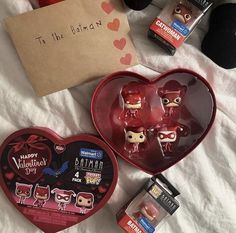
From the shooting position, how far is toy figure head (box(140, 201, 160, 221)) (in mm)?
679

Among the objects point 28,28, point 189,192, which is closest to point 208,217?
point 189,192

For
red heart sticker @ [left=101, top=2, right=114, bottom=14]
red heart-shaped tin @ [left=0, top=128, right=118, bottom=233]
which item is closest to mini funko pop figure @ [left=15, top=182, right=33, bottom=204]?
red heart-shaped tin @ [left=0, top=128, right=118, bottom=233]

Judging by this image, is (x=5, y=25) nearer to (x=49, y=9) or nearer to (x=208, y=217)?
(x=49, y=9)

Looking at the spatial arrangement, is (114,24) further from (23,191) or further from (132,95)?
(23,191)

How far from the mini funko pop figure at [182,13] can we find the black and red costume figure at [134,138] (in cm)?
19

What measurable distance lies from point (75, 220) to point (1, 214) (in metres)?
0.13

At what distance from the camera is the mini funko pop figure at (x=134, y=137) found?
680 millimetres

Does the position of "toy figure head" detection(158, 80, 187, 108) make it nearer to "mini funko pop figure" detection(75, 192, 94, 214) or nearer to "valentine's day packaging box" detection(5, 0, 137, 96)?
"valentine's day packaging box" detection(5, 0, 137, 96)

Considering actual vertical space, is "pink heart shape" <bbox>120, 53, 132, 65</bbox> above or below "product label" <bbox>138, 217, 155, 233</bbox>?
above

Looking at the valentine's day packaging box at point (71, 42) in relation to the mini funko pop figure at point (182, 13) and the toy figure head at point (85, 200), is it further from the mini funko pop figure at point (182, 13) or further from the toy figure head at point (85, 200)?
the toy figure head at point (85, 200)

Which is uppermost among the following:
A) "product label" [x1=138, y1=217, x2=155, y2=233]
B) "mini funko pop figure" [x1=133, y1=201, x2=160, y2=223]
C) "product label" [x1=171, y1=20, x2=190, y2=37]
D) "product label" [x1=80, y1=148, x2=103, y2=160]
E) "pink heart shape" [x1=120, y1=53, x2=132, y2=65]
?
"product label" [x1=171, y1=20, x2=190, y2=37]

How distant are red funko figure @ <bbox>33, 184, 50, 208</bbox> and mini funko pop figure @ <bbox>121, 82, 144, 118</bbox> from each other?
19 cm

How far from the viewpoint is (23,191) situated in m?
0.69

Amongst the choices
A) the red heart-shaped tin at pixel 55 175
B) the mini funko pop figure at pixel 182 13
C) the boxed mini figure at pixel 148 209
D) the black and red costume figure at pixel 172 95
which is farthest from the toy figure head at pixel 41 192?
the mini funko pop figure at pixel 182 13
